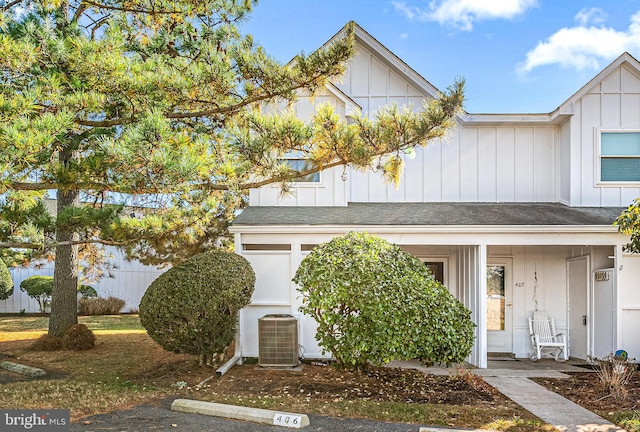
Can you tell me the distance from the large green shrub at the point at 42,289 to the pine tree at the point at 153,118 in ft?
34.9

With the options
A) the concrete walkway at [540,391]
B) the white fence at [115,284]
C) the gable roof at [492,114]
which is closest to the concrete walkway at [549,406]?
the concrete walkway at [540,391]

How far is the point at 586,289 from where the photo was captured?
1149 centimetres

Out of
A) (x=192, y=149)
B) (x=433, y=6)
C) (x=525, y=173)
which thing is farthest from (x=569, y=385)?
(x=433, y=6)

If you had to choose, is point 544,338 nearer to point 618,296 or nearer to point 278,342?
point 618,296

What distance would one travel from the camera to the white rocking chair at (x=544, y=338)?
1169 cm

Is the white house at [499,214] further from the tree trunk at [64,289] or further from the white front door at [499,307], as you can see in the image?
the tree trunk at [64,289]

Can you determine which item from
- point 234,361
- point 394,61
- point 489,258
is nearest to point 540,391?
point 489,258

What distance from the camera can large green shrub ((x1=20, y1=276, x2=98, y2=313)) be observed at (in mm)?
19781

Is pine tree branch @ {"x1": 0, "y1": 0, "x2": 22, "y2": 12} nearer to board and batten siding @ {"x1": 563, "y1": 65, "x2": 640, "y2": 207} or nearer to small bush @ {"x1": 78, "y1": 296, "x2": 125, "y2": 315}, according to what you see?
board and batten siding @ {"x1": 563, "y1": 65, "x2": 640, "y2": 207}

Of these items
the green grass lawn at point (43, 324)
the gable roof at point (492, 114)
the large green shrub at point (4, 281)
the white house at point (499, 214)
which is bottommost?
the green grass lawn at point (43, 324)

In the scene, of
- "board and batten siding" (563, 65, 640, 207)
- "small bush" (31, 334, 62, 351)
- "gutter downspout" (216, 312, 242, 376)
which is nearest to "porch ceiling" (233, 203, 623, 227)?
"board and batten siding" (563, 65, 640, 207)

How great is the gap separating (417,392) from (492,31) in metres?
12.8

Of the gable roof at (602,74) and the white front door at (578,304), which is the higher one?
the gable roof at (602,74)

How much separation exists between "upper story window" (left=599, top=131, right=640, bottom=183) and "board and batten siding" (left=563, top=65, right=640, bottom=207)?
0.53 ft
